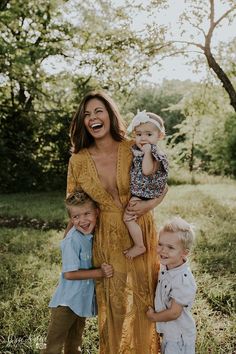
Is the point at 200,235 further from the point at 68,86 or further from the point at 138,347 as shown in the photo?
the point at 68,86

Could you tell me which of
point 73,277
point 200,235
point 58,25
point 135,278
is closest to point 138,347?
point 135,278

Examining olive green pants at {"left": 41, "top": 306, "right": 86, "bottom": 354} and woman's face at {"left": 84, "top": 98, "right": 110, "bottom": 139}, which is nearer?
olive green pants at {"left": 41, "top": 306, "right": 86, "bottom": 354}

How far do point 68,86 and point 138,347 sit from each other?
13.7 metres

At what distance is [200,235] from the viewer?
6.89m

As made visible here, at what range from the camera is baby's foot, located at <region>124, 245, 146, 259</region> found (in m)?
2.69

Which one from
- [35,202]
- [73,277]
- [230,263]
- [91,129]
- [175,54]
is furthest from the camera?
[35,202]

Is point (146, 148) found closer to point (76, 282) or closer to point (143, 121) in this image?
point (143, 121)

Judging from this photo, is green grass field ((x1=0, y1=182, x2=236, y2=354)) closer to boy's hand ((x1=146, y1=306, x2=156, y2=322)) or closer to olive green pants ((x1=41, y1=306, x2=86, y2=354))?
olive green pants ((x1=41, y1=306, x2=86, y2=354))

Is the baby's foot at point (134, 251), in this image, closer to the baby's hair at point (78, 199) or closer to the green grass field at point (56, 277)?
the baby's hair at point (78, 199)

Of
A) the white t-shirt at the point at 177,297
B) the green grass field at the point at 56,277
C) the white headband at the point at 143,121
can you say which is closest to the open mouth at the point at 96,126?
the white headband at the point at 143,121

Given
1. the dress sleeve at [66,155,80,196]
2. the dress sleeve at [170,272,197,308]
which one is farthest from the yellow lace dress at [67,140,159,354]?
the dress sleeve at [170,272,197,308]

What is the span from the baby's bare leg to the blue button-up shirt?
265mm

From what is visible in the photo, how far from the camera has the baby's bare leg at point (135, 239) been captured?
267 centimetres

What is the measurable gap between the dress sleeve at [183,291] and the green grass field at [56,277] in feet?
3.68
